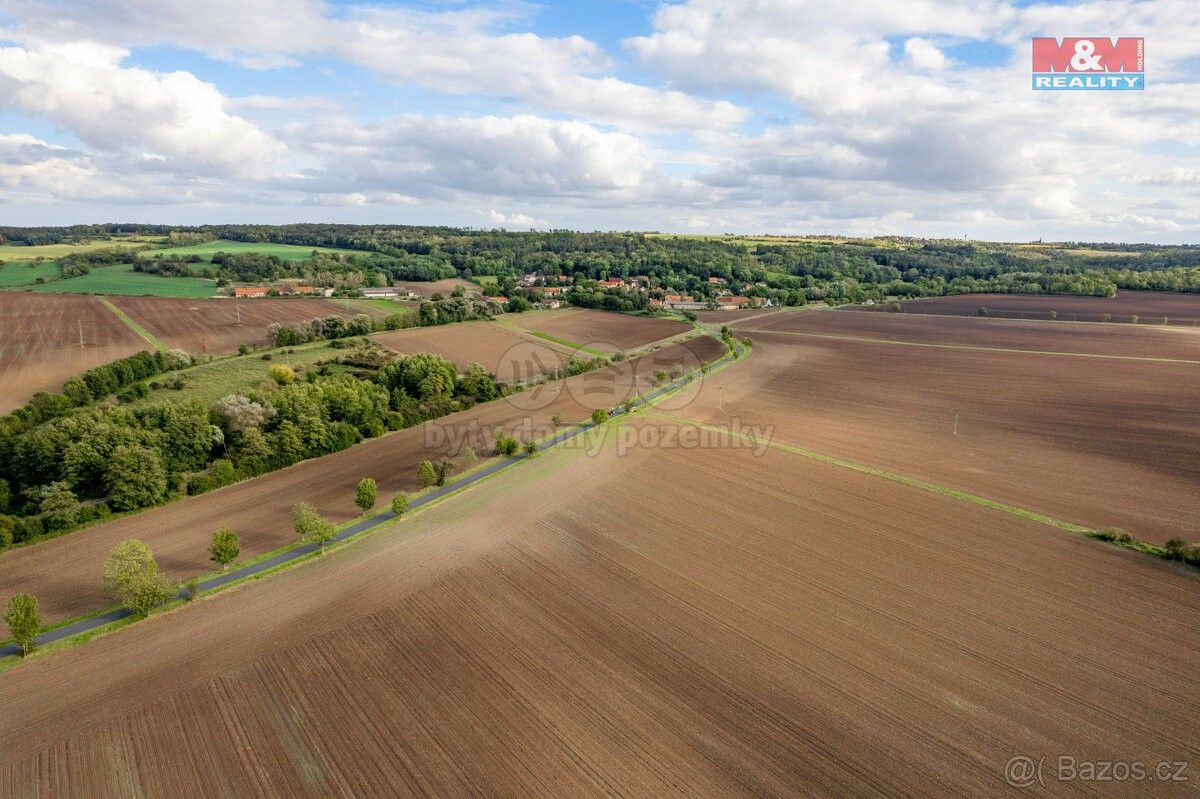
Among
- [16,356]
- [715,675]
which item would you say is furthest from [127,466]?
[16,356]

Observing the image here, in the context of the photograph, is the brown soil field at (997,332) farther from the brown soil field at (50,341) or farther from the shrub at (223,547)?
the brown soil field at (50,341)

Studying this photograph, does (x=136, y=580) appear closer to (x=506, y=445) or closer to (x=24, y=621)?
(x=24, y=621)

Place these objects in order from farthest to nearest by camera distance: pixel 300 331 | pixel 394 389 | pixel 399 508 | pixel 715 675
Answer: pixel 300 331, pixel 394 389, pixel 399 508, pixel 715 675

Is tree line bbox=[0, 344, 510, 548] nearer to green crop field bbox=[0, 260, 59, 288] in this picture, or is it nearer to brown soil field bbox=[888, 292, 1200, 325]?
green crop field bbox=[0, 260, 59, 288]

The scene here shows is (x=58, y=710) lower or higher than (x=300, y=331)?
lower

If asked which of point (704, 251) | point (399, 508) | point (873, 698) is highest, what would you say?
point (704, 251)

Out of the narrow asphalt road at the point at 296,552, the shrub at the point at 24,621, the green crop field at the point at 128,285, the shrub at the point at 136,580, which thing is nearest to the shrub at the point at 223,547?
the narrow asphalt road at the point at 296,552

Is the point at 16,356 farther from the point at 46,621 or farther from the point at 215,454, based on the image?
the point at 46,621

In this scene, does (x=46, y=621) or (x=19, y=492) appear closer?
(x=46, y=621)
